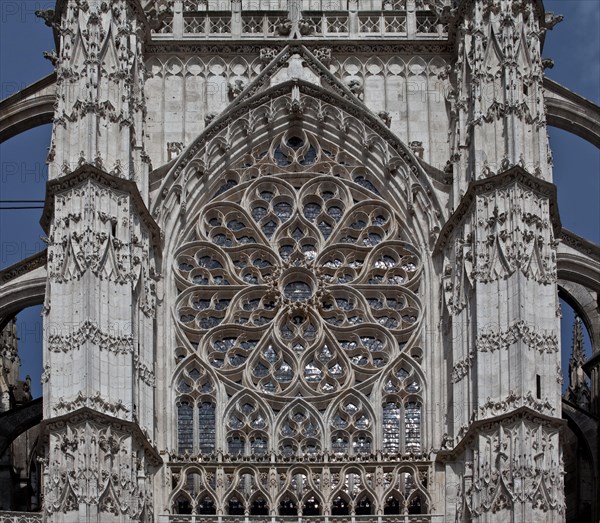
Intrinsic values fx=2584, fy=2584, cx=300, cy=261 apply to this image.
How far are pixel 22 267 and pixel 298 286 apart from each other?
13.5ft

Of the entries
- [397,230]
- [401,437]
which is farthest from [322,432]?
[397,230]

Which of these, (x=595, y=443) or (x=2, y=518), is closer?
(x=2, y=518)

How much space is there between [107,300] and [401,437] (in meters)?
4.70

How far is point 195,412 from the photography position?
122 feet

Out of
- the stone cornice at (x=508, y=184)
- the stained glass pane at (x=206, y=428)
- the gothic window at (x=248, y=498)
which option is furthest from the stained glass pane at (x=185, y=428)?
the stone cornice at (x=508, y=184)

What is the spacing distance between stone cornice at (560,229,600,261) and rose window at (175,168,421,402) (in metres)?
2.36

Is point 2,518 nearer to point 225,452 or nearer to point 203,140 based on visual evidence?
point 225,452

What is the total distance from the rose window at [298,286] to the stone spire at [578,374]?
15.5 feet

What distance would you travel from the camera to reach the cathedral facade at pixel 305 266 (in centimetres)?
3534

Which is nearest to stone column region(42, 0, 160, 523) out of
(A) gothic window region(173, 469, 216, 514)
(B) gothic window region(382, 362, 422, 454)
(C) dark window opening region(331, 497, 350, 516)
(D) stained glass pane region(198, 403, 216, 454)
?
(A) gothic window region(173, 469, 216, 514)

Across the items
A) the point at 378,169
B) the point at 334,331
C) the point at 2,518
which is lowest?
the point at 2,518

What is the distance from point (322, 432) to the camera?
1457 inches

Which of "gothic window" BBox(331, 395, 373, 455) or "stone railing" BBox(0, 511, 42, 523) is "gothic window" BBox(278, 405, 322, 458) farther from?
"stone railing" BBox(0, 511, 42, 523)

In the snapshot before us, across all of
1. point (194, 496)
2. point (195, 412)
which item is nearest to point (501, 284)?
point (195, 412)
